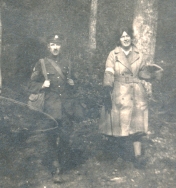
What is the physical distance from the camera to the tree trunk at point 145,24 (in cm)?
584

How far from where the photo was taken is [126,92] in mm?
4328

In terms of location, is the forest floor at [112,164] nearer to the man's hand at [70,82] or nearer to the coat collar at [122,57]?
the man's hand at [70,82]

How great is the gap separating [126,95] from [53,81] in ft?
4.08

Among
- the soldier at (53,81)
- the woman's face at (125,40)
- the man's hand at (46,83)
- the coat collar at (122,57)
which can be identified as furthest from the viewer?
the coat collar at (122,57)

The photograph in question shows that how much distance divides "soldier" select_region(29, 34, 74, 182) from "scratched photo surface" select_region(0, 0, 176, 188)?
0.05ft

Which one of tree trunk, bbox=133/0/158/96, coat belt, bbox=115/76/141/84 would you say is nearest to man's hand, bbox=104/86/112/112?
coat belt, bbox=115/76/141/84

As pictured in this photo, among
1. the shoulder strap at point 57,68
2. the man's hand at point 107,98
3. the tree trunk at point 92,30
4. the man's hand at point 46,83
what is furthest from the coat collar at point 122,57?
the tree trunk at point 92,30

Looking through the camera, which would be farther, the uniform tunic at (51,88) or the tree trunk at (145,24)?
the tree trunk at (145,24)

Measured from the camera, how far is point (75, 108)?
162 inches

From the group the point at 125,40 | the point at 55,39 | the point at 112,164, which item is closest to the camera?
the point at 55,39

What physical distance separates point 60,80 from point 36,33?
303 cm

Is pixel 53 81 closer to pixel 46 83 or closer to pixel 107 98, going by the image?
pixel 46 83

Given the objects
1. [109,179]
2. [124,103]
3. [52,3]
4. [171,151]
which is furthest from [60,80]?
[52,3]

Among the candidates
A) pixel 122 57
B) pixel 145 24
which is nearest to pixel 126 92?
pixel 122 57
